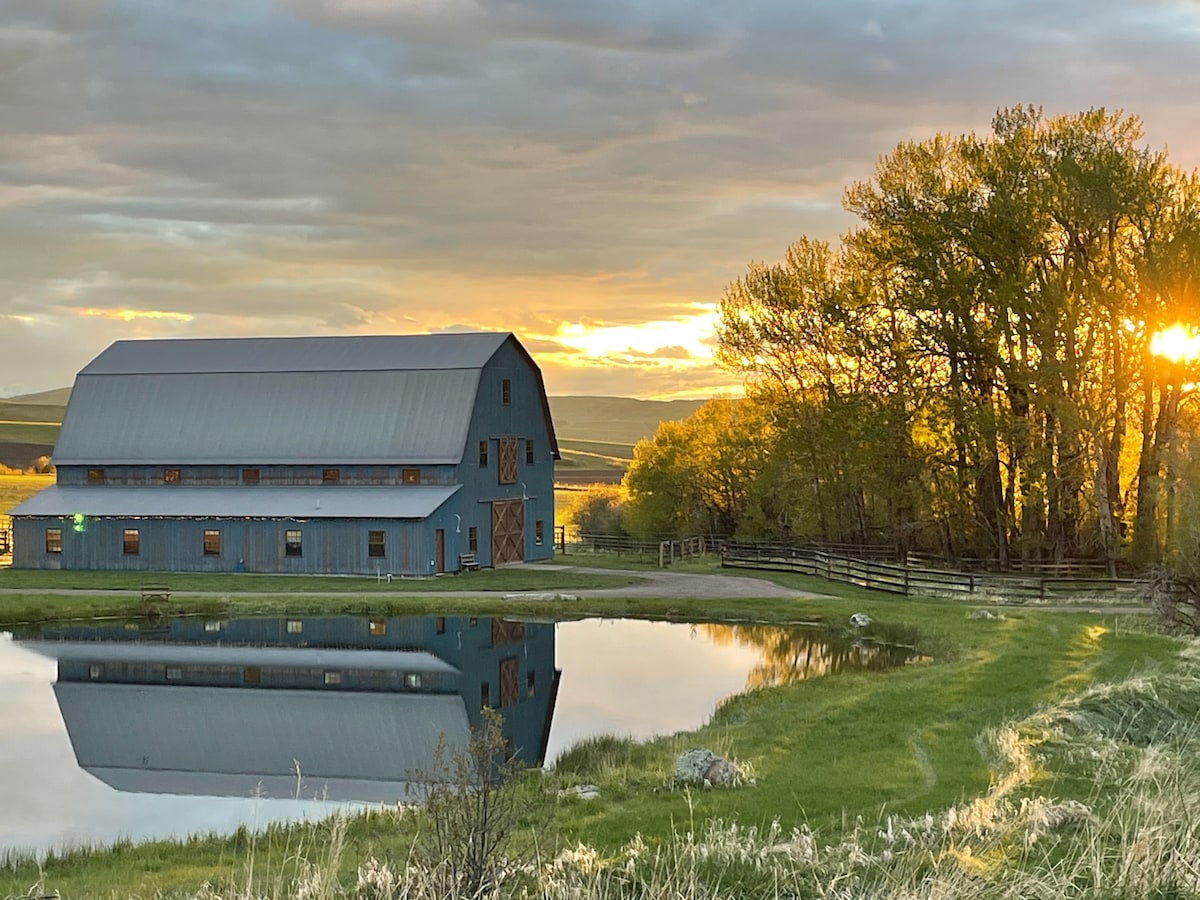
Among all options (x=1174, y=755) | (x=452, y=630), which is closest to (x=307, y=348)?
(x=452, y=630)

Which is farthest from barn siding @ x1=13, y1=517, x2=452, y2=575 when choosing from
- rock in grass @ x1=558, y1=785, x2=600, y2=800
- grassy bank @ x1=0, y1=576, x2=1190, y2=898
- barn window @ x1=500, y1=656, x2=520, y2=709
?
rock in grass @ x1=558, y1=785, x2=600, y2=800

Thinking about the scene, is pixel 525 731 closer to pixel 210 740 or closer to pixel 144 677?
pixel 210 740

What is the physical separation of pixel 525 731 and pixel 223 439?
1468 inches

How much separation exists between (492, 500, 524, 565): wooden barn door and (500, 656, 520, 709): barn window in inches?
959

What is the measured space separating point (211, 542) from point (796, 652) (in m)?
29.4

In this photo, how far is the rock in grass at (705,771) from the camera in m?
16.2

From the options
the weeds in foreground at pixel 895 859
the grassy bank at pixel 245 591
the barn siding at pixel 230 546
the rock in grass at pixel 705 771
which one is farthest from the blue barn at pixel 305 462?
the weeds in foreground at pixel 895 859

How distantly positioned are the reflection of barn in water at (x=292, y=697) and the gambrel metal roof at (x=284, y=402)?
52.8 feet

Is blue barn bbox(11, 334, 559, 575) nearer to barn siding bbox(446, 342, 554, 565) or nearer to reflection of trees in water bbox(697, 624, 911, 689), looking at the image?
barn siding bbox(446, 342, 554, 565)

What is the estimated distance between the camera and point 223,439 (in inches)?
2242

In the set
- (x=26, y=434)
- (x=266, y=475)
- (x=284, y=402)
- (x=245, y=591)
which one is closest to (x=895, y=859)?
(x=245, y=591)

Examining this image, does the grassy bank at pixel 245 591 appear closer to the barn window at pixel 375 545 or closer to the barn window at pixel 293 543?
the barn window at pixel 375 545

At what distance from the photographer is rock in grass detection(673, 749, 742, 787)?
53.2ft

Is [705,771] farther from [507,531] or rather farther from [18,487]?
[18,487]
